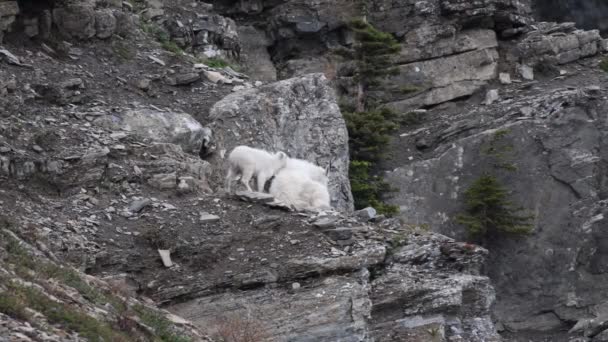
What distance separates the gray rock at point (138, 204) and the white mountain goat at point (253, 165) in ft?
6.73

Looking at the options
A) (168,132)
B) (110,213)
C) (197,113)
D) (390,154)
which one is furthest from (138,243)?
(390,154)

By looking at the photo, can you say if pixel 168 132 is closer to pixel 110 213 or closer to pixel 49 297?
pixel 110 213

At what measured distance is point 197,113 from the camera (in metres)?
25.0

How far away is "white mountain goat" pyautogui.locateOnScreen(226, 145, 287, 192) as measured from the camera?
2089 centimetres

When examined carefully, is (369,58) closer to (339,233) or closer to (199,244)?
(339,233)

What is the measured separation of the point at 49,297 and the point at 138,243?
5.42 metres

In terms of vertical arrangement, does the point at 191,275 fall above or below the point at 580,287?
above

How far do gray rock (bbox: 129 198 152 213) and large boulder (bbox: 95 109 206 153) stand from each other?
9.88 feet

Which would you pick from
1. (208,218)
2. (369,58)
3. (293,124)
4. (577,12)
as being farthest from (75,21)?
(577,12)

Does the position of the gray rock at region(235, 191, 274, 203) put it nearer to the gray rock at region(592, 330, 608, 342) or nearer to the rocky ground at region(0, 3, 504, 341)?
the rocky ground at region(0, 3, 504, 341)

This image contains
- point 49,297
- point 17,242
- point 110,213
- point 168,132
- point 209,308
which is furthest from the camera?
point 168,132

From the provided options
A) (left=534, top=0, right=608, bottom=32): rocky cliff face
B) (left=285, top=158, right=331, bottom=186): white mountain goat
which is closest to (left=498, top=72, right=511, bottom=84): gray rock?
(left=534, top=0, right=608, bottom=32): rocky cliff face

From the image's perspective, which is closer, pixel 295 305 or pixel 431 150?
pixel 295 305

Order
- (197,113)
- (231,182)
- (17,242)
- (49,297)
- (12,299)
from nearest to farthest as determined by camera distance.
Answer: (12,299)
(49,297)
(17,242)
(231,182)
(197,113)
